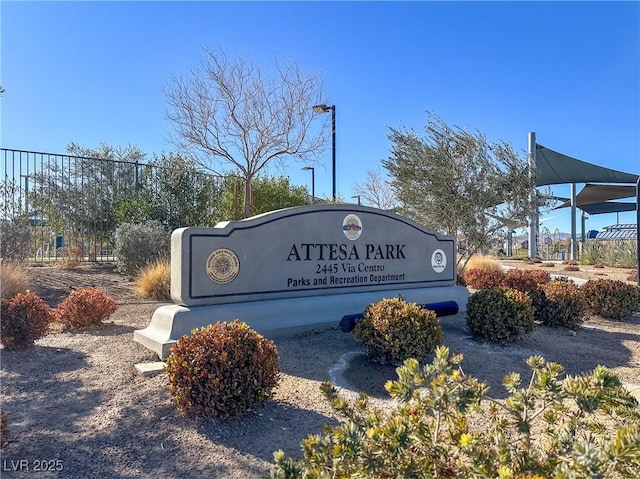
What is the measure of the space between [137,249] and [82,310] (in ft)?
19.0

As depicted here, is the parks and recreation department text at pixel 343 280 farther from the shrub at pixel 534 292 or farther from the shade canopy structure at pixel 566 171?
the shade canopy structure at pixel 566 171

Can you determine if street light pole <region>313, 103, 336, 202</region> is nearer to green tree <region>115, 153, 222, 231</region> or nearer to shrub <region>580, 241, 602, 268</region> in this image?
green tree <region>115, 153, 222, 231</region>

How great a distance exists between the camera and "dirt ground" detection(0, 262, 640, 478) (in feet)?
10.1

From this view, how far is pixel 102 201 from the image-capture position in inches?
618

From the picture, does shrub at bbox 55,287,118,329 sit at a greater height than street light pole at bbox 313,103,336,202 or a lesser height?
lesser

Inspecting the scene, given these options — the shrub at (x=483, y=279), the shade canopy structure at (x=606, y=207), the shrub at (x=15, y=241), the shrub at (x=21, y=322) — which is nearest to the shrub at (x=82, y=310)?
the shrub at (x=21, y=322)

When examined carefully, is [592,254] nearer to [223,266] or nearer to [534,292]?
[534,292]

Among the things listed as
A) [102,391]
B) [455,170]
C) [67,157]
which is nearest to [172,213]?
[67,157]

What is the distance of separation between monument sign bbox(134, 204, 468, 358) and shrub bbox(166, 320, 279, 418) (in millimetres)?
1487

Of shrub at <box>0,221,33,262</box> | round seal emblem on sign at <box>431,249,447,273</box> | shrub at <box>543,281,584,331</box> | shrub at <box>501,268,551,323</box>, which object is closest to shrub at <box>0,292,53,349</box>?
round seal emblem on sign at <box>431,249,447,273</box>

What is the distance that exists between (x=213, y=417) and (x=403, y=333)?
7.72ft

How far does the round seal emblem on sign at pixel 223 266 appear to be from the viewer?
570cm

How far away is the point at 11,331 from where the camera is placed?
5.10 meters

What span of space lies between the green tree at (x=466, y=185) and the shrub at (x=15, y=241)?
1018 cm
